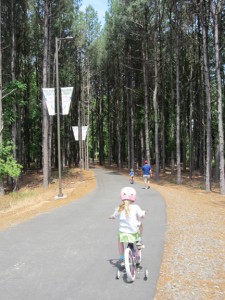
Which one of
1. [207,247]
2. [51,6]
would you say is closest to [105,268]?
[207,247]

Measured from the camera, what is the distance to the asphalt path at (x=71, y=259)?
516 cm

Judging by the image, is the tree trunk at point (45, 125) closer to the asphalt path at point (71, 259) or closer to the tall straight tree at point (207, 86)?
the tall straight tree at point (207, 86)

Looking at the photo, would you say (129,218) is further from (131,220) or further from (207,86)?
(207,86)

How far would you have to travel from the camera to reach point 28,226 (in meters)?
10.3

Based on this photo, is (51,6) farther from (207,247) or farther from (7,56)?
(207,247)

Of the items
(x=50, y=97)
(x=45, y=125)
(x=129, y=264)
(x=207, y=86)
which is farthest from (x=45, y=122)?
(x=129, y=264)

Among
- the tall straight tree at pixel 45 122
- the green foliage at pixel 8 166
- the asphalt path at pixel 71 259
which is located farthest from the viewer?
the tall straight tree at pixel 45 122

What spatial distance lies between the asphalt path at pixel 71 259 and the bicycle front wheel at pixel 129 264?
4.7 inches

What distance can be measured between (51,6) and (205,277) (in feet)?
87.9

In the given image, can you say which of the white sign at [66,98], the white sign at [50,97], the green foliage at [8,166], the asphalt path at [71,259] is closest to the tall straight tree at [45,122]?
the green foliage at [8,166]

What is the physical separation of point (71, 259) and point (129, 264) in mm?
1781

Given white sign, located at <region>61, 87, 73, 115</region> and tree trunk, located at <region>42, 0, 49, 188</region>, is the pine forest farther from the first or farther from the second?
white sign, located at <region>61, 87, 73, 115</region>

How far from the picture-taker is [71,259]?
6.82 m

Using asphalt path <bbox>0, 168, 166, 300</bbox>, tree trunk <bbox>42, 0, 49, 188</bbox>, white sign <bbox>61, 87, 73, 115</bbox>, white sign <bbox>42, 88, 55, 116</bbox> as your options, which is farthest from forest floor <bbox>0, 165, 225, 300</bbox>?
tree trunk <bbox>42, 0, 49, 188</bbox>
